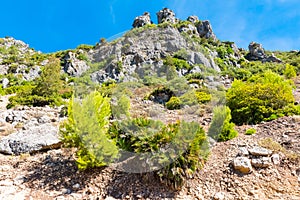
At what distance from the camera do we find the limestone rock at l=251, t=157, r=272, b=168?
5.96 m

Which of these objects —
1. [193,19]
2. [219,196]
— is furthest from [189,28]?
[219,196]

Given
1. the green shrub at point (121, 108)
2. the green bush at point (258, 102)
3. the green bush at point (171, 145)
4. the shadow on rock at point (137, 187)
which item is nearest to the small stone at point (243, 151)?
the green bush at point (171, 145)

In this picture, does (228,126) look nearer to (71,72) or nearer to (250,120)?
(250,120)

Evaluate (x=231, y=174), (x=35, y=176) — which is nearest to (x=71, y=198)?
(x=35, y=176)

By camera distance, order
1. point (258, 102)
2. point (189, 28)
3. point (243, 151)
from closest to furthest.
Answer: point (243, 151)
point (258, 102)
point (189, 28)

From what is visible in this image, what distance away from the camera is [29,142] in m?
7.28

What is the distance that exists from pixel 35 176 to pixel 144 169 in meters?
2.81

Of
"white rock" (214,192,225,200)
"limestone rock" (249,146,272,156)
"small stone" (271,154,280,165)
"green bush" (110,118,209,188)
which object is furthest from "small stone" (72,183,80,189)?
"small stone" (271,154,280,165)

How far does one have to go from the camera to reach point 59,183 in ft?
18.8

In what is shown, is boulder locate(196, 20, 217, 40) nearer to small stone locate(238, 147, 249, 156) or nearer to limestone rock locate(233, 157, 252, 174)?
small stone locate(238, 147, 249, 156)

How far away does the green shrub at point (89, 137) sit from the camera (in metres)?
5.48

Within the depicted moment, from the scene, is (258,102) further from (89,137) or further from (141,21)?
(141,21)

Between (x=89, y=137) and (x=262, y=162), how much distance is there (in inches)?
171

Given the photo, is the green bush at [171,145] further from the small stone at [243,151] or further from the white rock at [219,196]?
the small stone at [243,151]
